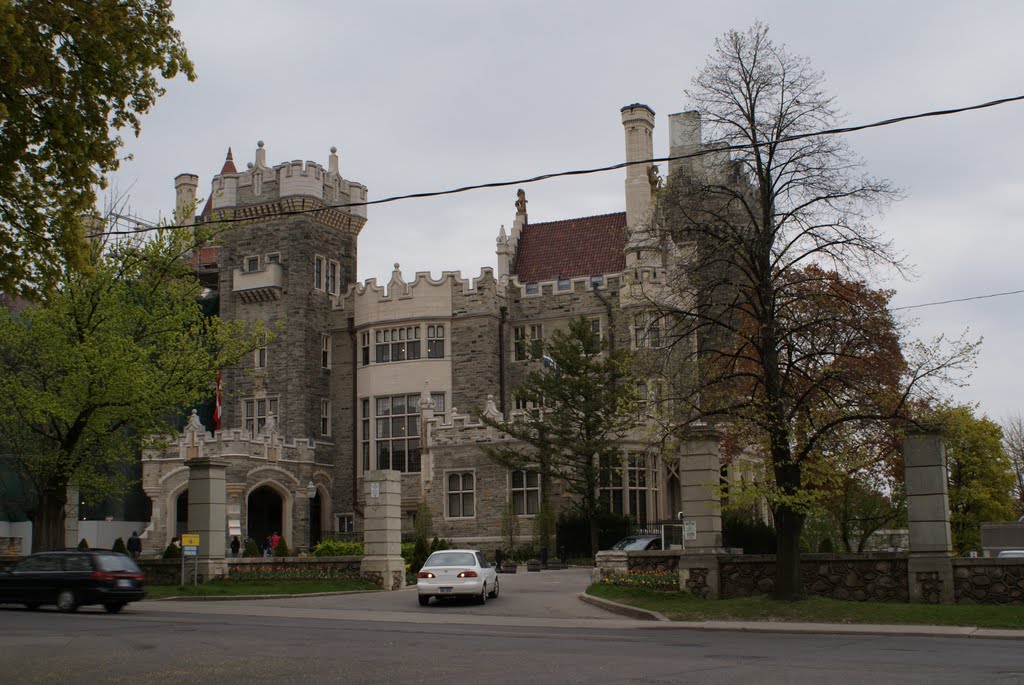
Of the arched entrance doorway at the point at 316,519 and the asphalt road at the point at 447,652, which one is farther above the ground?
the arched entrance doorway at the point at 316,519

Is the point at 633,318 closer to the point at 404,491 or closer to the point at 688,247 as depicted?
the point at 688,247

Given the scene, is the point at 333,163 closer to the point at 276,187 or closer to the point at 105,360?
the point at 276,187

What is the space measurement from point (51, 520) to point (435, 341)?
2040cm

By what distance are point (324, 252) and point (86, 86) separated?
1442 inches

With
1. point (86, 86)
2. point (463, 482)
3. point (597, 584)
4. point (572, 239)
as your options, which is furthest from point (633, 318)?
point (572, 239)

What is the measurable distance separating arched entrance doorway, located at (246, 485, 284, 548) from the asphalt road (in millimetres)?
25979

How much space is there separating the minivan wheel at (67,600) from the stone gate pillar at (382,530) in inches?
333

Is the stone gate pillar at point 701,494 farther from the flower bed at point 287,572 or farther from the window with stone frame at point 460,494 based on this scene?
the window with stone frame at point 460,494

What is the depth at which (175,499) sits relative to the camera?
4450 cm

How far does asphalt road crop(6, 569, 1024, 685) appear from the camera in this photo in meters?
11.7

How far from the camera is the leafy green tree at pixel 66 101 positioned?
520 inches

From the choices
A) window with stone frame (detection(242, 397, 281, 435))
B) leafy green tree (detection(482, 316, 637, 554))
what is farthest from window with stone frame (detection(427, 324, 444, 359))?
leafy green tree (detection(482, 316, 637, 554))

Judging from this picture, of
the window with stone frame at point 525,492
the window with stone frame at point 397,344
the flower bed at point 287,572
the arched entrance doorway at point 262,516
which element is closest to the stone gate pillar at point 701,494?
the flower bed at point 287,572

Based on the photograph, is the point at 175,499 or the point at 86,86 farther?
the point at 175,499
